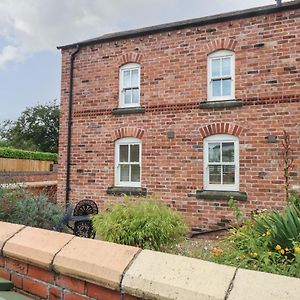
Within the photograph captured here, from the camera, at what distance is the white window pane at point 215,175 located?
904cm

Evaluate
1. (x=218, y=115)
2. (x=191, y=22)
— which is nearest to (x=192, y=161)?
(x=218, y=115)

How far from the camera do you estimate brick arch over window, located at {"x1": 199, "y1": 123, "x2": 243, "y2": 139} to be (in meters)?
8.74

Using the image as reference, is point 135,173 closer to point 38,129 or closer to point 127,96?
point 127,96

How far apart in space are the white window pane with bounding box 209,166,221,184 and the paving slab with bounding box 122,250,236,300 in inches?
297

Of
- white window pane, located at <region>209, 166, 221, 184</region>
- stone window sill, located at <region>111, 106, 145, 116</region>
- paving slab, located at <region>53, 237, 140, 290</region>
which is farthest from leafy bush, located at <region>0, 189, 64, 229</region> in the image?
stone window sill, located at <region>111, 106, 145, 116</region>

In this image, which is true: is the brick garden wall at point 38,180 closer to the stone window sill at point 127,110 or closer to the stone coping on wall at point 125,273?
the stone window sill at point 127,110

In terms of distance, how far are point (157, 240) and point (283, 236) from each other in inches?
85.9

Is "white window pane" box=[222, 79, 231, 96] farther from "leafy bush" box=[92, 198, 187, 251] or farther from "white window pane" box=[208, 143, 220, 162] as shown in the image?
"leafy bush" box=[92, 198, 187, 251]

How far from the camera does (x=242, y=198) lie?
336 inches

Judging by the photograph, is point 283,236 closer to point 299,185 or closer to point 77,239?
point 77,239

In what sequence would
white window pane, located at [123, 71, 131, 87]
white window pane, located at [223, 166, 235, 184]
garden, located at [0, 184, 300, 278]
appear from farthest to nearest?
white window pane, located at [123, 71, 131, 87]
white window pane, located at [223, 166, 235, 184]
garden, located at [0, 184, 300, 278]

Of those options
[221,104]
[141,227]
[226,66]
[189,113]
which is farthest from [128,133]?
[141,227]

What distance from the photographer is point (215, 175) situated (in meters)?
9.05

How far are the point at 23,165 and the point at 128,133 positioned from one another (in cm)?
1250
